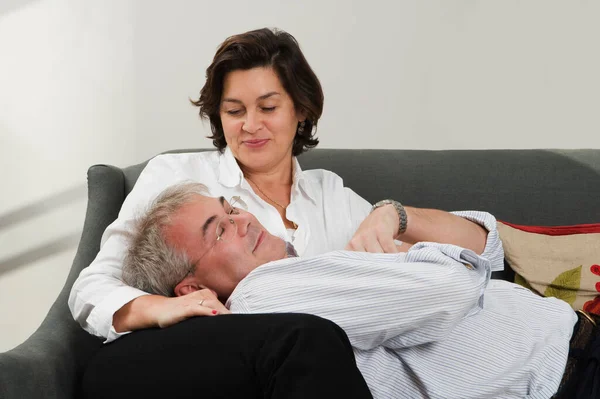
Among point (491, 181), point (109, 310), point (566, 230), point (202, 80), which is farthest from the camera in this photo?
point (202, 80)

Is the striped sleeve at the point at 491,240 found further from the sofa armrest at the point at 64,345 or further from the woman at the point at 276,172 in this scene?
the sofa armrest at the point at 64,345

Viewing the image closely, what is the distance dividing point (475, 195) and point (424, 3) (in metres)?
1.09

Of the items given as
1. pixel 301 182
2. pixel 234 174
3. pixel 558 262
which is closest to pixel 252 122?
pixel 234 174

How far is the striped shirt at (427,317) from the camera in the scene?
5.04 feet

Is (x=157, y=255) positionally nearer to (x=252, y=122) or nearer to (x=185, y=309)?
(x=185, y=309)

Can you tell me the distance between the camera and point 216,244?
1729 mm

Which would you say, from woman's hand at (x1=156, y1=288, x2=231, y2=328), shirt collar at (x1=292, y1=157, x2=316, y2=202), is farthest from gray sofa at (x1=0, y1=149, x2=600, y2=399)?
woman's hand at (x1=156, y1=288, x2=231, y2=328)

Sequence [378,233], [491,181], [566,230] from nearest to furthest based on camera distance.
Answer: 1. [378,233]
2. [566,230]
3. [491,181]

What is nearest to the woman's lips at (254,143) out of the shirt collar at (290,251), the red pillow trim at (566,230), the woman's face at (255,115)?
the woman's face at (255,115)

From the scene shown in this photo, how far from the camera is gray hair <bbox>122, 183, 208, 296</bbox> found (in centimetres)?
173

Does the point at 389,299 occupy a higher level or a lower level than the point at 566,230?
higher

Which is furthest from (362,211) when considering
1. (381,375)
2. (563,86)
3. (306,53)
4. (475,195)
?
(563,86)

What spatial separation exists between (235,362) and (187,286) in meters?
0.38

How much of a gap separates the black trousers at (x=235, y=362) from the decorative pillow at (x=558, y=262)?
100cm
